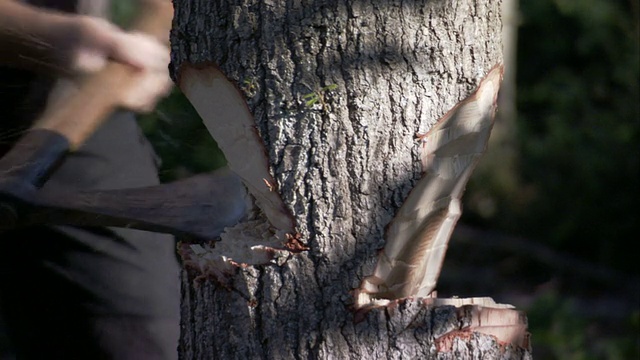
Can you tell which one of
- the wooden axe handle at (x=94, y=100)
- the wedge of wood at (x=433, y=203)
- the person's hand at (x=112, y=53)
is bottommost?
the wedge of wood at (x=433, y=203)

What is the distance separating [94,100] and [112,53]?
146 mm

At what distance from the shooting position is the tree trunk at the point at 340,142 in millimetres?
1508

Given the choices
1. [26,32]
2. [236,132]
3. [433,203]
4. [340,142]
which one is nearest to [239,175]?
[236,132]

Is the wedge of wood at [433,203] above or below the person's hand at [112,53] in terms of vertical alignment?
below

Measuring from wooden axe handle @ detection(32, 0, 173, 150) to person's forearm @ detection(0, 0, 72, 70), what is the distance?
13 centimetres

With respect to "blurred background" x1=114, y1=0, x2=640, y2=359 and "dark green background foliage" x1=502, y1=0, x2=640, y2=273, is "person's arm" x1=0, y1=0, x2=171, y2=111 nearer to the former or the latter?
"blurred background" x1=114, y1=0, x2=640, y2=359

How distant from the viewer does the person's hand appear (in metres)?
2.10

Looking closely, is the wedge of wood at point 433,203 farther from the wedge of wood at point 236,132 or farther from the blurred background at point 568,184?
the blurred background at point 568,184

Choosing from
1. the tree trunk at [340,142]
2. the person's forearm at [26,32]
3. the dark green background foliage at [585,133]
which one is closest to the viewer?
the tree trunk at [340,142]

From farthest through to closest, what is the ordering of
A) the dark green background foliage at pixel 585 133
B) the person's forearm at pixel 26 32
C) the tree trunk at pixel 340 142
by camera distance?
1. the dark green background foliage at pixel 585 133
2. the person's forearm at pixel 26 32
3. the tree trunk at pixel 340 142

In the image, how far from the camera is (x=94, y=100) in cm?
219

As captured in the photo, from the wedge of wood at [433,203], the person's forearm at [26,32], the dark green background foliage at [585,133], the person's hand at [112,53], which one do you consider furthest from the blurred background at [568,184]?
the person's forearm at [26,32]

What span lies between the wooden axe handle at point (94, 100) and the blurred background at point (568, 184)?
3.69 meters

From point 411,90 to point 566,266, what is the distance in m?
4.92
